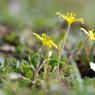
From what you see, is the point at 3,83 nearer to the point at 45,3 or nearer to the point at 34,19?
the point at 34,19

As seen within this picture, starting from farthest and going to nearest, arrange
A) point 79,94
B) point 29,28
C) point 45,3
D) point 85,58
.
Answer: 1. point 45,3
2. point 29,28
3. point 85,58
4. point 79,94

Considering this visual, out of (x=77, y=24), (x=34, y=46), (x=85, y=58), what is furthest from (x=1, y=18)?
(x=85, y=58)

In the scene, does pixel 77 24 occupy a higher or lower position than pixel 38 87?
higher

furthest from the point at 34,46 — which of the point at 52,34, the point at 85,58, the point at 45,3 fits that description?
the point at 45,3

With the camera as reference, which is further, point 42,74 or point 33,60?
point 33,60

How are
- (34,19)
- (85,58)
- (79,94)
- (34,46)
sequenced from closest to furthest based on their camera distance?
1. (79,94)
2. (85,58)
3. (34,46)
4. (34,19)

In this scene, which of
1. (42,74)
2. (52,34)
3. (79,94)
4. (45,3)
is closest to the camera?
(79,94)

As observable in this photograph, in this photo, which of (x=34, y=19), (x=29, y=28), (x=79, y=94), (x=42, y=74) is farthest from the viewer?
(x=34, y=19)

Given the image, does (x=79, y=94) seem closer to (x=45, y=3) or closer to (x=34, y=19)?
(x=34, y=19)

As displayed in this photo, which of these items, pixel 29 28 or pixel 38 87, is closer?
pixel 38 87
